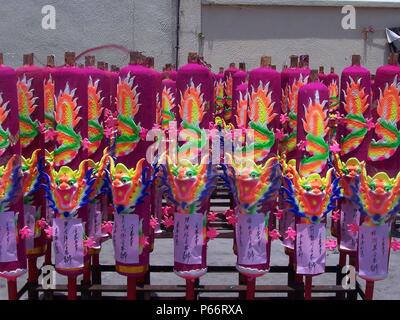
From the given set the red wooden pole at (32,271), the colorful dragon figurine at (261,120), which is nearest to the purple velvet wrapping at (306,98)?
the colorful dragon figurine at (261,120)

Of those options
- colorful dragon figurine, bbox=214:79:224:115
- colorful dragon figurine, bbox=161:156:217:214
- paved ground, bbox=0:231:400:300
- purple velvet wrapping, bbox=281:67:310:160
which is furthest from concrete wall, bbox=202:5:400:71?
colorful dragon figurine, bbox=161:156:217:214

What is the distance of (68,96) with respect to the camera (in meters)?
2.47

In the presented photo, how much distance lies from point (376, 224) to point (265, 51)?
6.68 m

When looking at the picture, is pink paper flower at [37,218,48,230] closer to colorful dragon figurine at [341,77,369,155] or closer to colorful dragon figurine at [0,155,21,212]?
colorful dragon figurine at [0,155,21,212]

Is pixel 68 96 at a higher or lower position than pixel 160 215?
higher

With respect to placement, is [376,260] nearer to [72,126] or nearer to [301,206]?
[301,206]

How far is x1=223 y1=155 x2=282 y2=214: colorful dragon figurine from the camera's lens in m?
2.44

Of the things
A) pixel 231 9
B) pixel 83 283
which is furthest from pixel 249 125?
pixel 231 9

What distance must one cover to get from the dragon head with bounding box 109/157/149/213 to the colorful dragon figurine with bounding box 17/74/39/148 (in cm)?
54

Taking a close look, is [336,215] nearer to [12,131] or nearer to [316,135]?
[316,135]

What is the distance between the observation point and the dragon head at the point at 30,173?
2.62 metres

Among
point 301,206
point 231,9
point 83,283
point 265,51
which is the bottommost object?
point 83,283

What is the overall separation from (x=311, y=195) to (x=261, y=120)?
0.39m

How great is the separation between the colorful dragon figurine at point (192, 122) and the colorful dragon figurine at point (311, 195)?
458 mm
